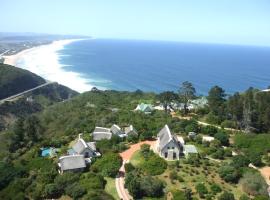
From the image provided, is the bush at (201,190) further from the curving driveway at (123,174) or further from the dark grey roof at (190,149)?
the dark grey roof at (190,149)

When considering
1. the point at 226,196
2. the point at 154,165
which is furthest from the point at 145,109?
the point at 226,196

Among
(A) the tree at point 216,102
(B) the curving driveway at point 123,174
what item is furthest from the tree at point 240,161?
(A) the tree at point 216,102

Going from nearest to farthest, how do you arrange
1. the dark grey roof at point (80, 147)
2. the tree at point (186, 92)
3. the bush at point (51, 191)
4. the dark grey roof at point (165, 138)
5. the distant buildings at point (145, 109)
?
the bush at point (51, 191) < the dark grey roof at point (165, 138) < the dark grey roof at point (80, 147) < the tree at point (186, 92) < the distant buildings at point (145, 109)

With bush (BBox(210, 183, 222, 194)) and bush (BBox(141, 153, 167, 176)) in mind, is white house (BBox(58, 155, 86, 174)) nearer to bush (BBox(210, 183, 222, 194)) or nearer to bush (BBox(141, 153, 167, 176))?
bush (BBox(141, 153, 167, 176))

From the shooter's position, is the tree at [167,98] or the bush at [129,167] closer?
the bush at [129,167]

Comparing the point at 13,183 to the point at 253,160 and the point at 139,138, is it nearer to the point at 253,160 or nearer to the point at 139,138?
the point at 139,138

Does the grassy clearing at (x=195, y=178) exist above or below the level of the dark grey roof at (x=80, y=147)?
below

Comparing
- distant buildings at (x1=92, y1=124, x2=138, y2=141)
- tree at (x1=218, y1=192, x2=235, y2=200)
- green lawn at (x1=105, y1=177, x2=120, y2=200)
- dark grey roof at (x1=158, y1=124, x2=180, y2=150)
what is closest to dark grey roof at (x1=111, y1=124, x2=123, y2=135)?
distant buildings at (x1=92, y1=124, x2=138, y2=141)
